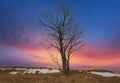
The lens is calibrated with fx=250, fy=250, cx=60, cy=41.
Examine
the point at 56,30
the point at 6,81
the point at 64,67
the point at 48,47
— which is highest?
the point at 56,30

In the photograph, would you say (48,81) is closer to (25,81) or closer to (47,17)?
(25,81)

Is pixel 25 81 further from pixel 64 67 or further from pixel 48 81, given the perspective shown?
pixel 64 67

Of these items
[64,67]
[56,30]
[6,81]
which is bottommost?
[6,81]

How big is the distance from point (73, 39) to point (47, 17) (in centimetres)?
591

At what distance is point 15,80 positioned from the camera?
29891 millimetres

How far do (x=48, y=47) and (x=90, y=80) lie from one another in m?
14.1

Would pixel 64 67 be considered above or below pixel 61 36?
below

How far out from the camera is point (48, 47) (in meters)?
42.7

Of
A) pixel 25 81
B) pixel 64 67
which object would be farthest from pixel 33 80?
pixel 64 67

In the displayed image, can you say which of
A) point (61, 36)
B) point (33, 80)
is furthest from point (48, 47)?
point (33, 80)

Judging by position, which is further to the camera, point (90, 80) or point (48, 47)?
point (48, 47)

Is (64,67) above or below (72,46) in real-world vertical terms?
below

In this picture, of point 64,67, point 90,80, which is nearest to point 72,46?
point 64,67

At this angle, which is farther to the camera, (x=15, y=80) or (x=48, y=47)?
(x=48, y=47)
